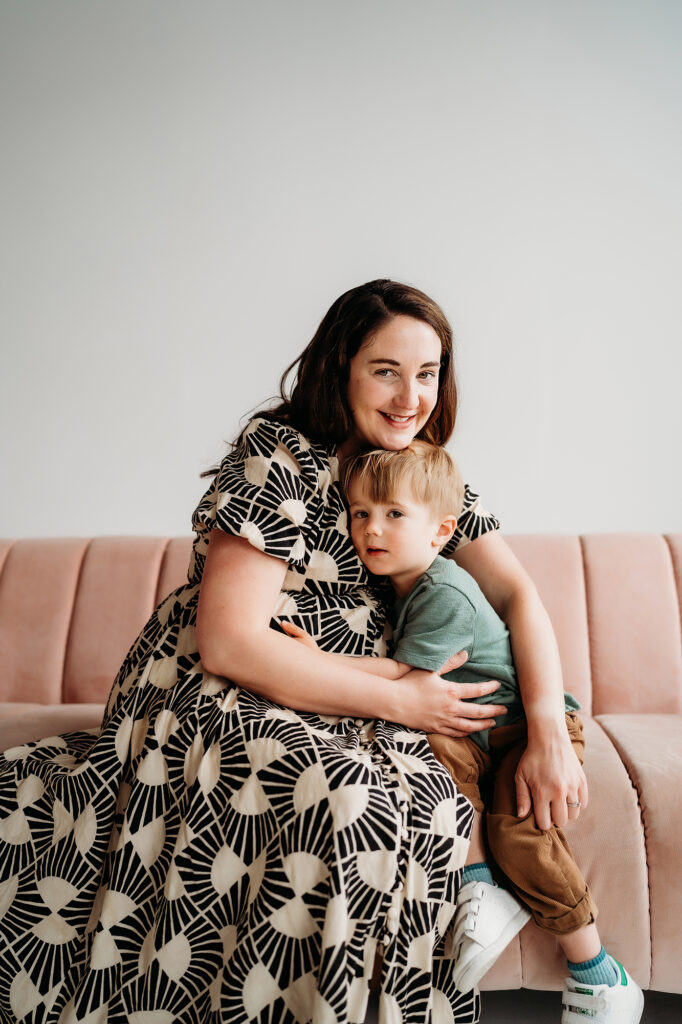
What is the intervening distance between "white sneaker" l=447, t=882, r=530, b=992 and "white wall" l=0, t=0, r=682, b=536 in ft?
4.79

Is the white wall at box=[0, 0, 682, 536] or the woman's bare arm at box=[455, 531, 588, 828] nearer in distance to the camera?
the woman's bare arm at box=[455, 531, 588, 828]

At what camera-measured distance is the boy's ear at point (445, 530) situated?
148cm

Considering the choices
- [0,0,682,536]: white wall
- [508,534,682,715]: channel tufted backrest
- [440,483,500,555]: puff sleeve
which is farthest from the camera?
[0,0,682,536]: white wall

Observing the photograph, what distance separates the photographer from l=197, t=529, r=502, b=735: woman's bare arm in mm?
1237

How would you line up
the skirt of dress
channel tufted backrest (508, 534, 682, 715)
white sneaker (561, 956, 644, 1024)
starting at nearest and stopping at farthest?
the skirt of dress, white sneaker (561, 956, 644, 1024), channel tufted backrest (508, 534, 682, 715)

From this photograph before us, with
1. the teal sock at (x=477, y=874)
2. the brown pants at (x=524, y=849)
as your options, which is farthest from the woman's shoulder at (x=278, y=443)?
the teal sock at (x=477, y=874)

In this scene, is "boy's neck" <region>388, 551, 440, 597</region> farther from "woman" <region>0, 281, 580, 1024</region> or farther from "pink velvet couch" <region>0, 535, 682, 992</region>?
"pink velvet couch" <region>0, 535, 682, 992</region>

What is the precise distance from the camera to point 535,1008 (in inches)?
59.5

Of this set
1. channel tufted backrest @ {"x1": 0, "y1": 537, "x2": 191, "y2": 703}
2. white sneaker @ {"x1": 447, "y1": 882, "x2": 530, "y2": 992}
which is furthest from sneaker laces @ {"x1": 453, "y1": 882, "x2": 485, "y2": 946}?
channel tufted backrest @ {"x1": 0, "y1": 537, "x2": 191, "y2": 703}

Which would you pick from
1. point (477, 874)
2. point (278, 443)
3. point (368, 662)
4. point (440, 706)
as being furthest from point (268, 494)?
point (477, 874)

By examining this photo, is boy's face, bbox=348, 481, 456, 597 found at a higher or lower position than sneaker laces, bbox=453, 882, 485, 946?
higher

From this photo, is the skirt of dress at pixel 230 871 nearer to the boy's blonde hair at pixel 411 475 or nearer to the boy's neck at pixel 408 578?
the boy's neck at pixel 408 578

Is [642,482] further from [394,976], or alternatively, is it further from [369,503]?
[394,976]

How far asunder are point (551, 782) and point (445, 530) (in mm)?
503
